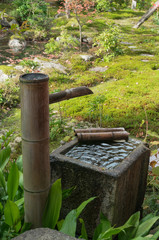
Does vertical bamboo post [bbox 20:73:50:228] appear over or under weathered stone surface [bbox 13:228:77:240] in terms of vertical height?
over

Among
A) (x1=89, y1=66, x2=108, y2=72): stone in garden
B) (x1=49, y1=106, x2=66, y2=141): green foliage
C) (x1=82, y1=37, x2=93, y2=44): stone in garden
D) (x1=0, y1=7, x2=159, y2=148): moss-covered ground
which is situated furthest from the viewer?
(x1=82, y1=37, x2=93, y2=44): stone in garden

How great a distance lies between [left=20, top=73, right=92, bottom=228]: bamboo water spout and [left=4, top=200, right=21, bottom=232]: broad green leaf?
0.21 feet

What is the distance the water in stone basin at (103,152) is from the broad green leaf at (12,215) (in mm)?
613

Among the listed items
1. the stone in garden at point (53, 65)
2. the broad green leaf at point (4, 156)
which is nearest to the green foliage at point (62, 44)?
the stone in garden at point (53, 65)

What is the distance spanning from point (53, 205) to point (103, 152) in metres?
0.69

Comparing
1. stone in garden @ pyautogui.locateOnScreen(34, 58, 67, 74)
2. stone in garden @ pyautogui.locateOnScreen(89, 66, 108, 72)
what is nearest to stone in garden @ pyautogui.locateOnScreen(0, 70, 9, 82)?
stone in garden @ pyautogui.locateOnScreen(34, 58, 67, 74)

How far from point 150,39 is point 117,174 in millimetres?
9199

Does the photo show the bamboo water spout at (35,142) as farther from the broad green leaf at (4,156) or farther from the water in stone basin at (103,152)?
the broad green leaf at (4,156)

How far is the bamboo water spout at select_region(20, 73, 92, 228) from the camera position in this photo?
1359 mm

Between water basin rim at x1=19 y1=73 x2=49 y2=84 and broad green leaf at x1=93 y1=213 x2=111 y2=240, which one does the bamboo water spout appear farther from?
broad green leaf at x1=93 y1=213 x2=111 y2=240

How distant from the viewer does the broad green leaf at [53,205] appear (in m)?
1.63

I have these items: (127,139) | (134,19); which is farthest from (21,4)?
(127,139)

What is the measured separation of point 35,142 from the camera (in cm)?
144

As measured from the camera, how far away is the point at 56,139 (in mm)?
3957
